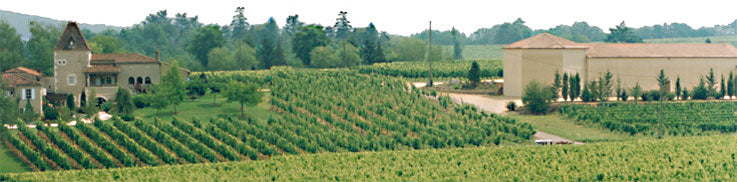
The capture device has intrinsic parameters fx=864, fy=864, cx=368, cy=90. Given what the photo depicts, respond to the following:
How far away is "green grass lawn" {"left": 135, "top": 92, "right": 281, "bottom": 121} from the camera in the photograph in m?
49.2

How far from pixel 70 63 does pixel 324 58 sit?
3377 cm

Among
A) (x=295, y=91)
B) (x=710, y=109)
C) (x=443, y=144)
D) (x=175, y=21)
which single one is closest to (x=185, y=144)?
(x=443, y=144)

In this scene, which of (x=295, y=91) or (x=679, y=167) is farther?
(x=295, y=91)

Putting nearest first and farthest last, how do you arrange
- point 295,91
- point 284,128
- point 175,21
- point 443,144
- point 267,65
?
1. point 443,144
2. point 284,128
3. point 295,91
4. point 267,65
5. point 175,21

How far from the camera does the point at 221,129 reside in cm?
4362

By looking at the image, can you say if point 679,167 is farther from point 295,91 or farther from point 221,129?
point 295,91

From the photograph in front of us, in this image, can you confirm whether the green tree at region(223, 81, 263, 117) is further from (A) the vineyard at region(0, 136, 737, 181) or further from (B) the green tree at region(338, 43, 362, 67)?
(B) the green tree at region(338, 43, 362, 67)

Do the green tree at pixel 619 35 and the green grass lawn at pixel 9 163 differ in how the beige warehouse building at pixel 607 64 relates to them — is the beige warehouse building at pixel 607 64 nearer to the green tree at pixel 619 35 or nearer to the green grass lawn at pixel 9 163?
the green grass lawn at pixel 9 163

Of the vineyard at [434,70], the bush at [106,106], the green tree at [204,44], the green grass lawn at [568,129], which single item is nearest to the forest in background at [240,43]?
the green tree at [204,44]

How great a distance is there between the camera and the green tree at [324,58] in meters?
85.4

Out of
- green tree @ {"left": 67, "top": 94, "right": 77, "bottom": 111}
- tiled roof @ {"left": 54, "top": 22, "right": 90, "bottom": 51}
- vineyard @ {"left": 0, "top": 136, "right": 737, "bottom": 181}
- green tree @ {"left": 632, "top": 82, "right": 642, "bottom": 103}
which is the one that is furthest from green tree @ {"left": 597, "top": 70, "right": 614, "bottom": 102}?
tiled roof @ {"left": 54, "top": 22, "right": 90, "bottom": 51}

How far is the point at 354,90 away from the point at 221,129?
14615 millimetres

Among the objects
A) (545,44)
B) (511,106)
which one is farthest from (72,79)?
(545,44)

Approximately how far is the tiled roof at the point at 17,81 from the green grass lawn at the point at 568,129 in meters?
27.8
